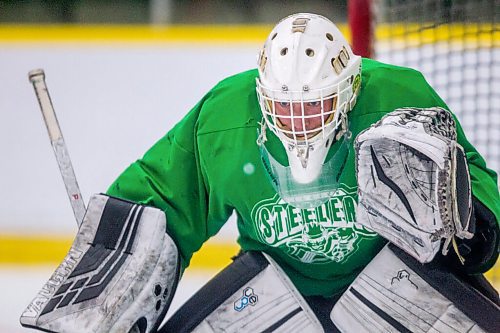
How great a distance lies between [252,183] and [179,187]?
16cm

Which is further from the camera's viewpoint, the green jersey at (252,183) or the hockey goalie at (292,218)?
the green jersey at (252,183)

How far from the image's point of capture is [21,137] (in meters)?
3.55

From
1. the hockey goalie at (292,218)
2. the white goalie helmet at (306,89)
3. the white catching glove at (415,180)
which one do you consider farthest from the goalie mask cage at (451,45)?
the white catching glove at (415,180)

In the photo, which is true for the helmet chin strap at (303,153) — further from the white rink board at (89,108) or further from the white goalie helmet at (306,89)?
the white rink board at (89,108)

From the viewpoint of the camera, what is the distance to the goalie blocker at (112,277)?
6.55 ft

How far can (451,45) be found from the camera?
299cm

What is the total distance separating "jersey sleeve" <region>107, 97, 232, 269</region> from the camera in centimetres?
210

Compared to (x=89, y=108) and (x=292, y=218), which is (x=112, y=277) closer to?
(x=292, y=218)

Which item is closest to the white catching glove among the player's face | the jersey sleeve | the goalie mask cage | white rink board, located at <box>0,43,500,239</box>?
the player's face

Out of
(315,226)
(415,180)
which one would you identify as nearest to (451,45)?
(315,226)

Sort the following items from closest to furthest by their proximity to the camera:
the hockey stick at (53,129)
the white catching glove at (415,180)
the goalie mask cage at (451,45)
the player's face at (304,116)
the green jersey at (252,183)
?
the white catching glove at (415,180) < the player's face at (304,116) < the green jersey at (252,183) < the hockey stick at (53,129) < the goalie mask cage at (451,45)

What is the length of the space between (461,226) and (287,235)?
41 cm

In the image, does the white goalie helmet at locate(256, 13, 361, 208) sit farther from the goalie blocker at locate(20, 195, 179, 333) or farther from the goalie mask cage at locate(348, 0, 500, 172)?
the goalie mask cage at locate(348, 0, 500, 172)

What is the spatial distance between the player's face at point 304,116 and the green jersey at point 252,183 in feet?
0.31
